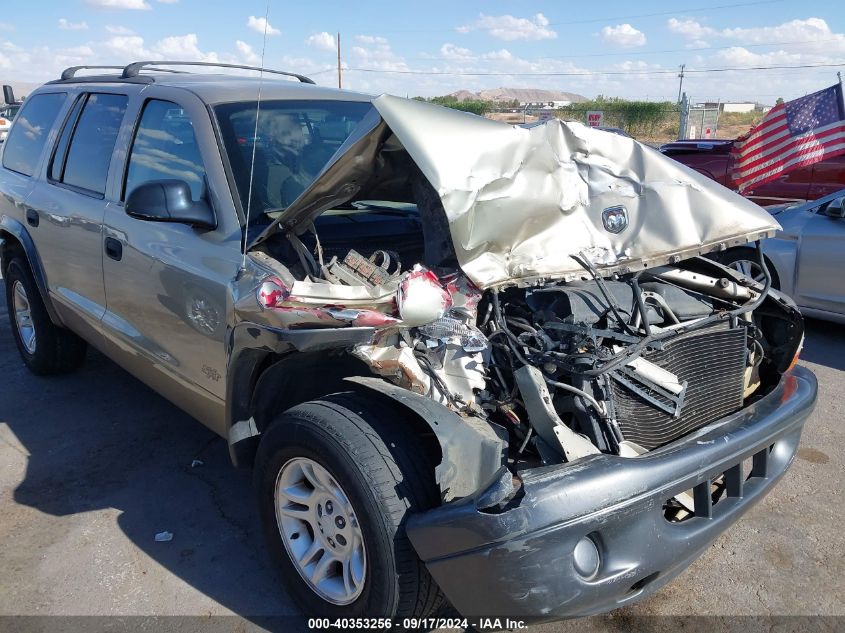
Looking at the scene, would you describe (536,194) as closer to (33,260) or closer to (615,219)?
(615,219)

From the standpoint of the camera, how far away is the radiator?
2492mm

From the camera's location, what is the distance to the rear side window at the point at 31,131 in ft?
15.5

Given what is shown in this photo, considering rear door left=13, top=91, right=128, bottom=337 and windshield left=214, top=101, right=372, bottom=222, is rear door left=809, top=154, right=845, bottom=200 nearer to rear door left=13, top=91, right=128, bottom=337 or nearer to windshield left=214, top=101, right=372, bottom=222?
windshield left=214, top=101, right=372, bottom=222

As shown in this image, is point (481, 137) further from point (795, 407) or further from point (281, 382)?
point (795, 407)

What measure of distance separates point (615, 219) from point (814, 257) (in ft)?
12.9

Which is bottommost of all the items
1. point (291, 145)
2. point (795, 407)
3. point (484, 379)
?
point (795, 407)

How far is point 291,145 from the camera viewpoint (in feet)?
11.4

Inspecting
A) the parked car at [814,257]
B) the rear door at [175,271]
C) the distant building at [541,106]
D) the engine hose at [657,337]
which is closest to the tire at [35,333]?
the rear door at [175,271]

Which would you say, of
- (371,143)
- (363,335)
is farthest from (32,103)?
(363,335)

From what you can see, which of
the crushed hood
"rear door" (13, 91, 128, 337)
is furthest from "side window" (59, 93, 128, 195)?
the crushed hood

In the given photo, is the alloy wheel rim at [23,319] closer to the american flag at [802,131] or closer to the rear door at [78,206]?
the rear door at [78,206]

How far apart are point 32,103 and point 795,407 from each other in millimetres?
5180

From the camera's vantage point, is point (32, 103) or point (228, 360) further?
point (32, 103)

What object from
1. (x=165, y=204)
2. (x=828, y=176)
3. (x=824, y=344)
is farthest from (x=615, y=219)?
(x=828, y=176)
